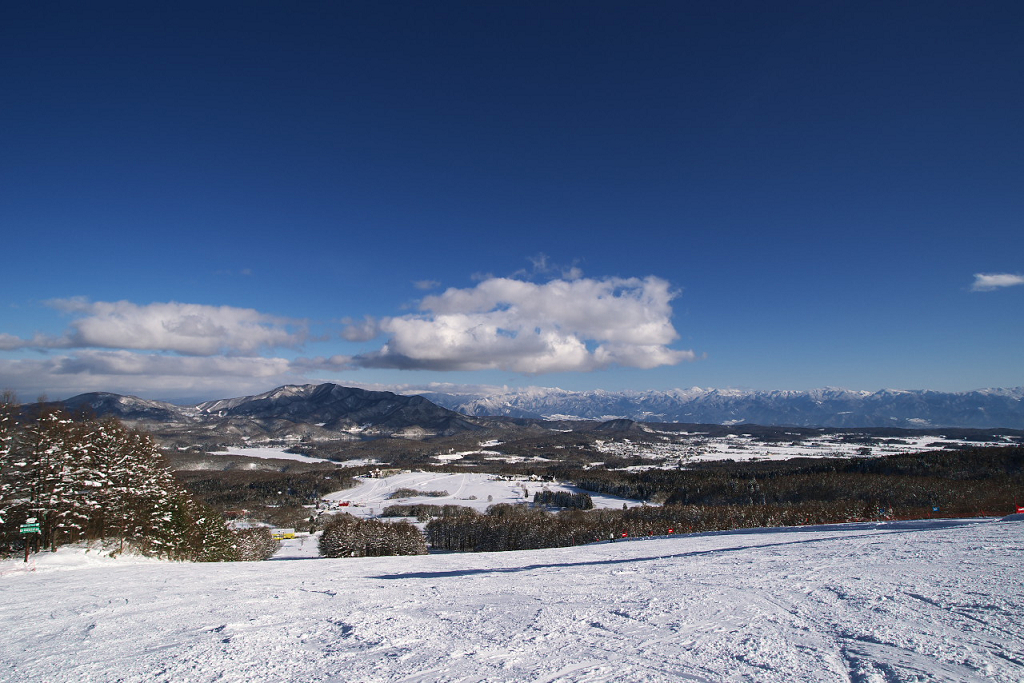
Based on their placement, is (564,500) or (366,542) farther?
(564,500)

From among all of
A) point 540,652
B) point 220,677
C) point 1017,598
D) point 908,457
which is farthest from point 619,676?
point 908,457

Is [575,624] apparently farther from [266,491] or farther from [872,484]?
[266,491]

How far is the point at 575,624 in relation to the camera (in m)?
8.23

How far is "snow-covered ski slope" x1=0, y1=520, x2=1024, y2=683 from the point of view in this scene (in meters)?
6.08

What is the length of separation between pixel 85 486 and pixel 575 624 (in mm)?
28984

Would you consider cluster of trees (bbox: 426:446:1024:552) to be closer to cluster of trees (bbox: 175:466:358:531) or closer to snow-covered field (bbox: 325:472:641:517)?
snow-covered field (bbox: 325:472:641:517)

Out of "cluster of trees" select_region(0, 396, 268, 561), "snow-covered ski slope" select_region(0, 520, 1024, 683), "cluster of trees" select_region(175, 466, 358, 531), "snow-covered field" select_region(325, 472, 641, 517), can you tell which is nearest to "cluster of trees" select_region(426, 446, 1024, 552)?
"snow-covered field" select_region(325, 472, 641, 517)

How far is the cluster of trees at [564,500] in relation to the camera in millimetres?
118188

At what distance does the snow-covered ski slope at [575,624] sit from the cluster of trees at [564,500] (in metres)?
108

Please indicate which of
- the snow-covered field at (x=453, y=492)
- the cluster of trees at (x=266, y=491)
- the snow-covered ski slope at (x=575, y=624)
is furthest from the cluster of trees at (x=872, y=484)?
the cluster of trees at (x=266, y=491)

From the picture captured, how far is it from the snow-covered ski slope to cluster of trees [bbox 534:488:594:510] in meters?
108

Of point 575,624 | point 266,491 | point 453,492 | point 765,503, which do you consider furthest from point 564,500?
point 575,624

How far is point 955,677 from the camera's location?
5387 mm

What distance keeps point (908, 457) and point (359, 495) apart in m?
167
